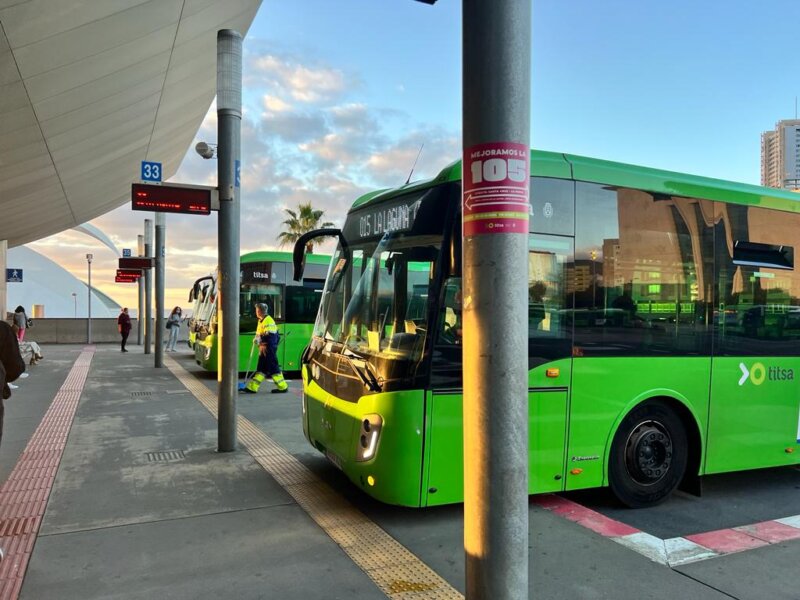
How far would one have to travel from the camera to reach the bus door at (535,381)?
439 cm

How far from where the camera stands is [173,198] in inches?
270

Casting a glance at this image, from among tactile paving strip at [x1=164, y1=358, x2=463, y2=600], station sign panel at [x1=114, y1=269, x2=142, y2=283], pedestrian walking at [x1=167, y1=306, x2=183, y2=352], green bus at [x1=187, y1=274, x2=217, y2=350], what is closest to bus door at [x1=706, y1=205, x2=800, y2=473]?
tactile paving strip at [x1=164, y1=358, x2=463, y2=600]

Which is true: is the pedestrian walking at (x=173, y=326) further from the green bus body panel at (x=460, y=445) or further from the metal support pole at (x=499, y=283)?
the metal support pole at (x=499, y=283)

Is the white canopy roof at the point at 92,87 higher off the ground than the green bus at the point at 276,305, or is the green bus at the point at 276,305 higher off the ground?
the white canopy roof at the point at 92,87

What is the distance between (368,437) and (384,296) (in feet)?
3.81

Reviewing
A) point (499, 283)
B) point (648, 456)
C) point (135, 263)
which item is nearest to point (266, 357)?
point (648, 456)

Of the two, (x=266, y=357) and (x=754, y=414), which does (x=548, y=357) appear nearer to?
(x=754, y=414)

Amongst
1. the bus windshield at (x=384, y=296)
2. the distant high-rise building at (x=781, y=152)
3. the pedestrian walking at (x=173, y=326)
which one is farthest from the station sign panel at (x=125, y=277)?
the distant high-rise building at (x=781, y=152)

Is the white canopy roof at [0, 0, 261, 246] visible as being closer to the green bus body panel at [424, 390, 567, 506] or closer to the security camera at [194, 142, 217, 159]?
the security camera at [194, 142, 217, 159]

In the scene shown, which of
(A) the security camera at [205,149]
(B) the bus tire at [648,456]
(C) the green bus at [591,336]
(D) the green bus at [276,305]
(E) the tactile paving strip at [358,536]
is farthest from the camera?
(D) the green bus at [276,305]

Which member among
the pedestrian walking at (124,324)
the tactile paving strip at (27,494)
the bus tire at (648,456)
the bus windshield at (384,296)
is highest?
the bus windshield at (384,296)

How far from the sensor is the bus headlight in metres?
4.45

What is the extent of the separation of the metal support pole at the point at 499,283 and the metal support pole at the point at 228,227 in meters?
4.97

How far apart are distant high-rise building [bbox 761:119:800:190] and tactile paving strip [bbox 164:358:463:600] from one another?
20.7 m
